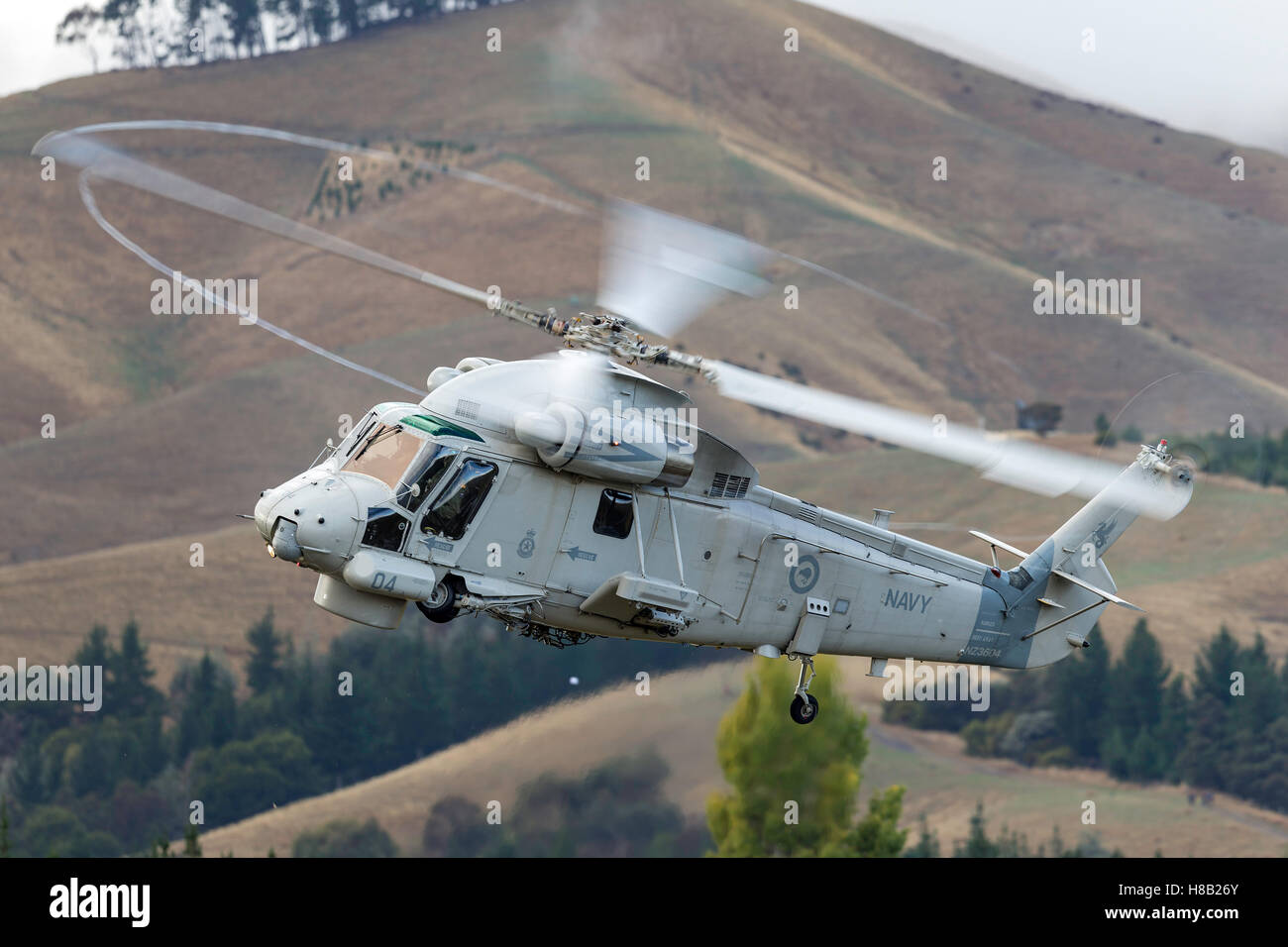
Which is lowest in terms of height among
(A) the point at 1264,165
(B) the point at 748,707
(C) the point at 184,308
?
(B) the point at 748,707

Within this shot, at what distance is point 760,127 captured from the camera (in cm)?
13925

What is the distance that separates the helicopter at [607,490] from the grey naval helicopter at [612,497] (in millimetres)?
23

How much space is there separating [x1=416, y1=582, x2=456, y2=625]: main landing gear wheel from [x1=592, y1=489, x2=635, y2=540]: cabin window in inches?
76.1

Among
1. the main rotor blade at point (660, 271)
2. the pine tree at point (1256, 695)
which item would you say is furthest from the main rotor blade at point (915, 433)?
the pine tree at point (1256, 695)

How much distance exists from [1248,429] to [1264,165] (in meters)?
59.5

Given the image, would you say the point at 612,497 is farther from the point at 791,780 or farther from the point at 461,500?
the point at 791,780

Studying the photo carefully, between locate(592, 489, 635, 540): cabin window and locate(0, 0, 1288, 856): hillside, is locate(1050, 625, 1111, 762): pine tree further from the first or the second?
locate(592, 489, 635, 540): cabin window

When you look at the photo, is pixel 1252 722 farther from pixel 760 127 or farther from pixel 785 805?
pixel 760 127

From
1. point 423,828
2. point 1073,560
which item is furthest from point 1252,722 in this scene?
point 1073,560

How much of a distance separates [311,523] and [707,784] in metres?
31.6

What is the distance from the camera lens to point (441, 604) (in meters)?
18.0

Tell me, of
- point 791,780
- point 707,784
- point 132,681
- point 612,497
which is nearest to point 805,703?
point 612,497

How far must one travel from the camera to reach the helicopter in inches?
695

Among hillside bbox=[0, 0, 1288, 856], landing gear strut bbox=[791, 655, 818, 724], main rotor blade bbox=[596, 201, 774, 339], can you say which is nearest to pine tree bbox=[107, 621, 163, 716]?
hillside bbox=[0, 0, 1288, 856]
